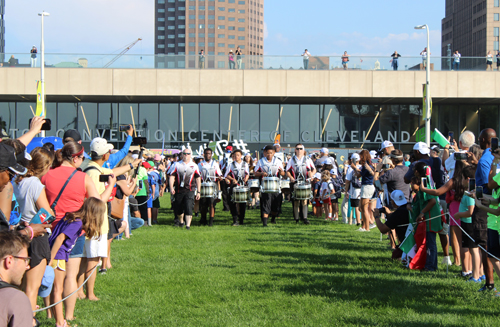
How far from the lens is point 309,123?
136 feet

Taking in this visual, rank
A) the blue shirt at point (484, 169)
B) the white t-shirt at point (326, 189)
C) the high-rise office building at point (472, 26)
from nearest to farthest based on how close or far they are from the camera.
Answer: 1. the blue shirt at point (484, 169)
2. the white t-shirt at point (326, 189)
3. the high-rise office building at point (472, 26)

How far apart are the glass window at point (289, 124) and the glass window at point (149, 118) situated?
9.44 meters

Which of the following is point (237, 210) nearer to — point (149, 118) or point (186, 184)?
point (186, 184)

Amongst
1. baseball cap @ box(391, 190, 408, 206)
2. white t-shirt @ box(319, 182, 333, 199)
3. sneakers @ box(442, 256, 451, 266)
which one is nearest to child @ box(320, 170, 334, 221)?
white t-shirt @ box(319, 182, 333, 199)

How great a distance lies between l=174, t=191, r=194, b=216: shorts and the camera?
14125 millimetres

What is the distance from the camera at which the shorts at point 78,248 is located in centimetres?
579

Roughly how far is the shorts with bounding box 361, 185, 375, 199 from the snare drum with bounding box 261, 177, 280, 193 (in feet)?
8.03

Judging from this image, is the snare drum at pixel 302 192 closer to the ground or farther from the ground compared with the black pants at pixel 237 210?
farther from the ground

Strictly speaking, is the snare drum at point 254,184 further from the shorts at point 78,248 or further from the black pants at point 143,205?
the shorts at point 78,248

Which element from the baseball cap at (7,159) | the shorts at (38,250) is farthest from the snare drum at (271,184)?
the baseball cap at (7,159)

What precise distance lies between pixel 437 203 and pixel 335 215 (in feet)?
27.1

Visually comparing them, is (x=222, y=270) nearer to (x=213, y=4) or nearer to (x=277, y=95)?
(x=277, y=95)

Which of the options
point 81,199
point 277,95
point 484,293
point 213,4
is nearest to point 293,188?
point 484,293

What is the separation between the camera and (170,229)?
1394 cm
